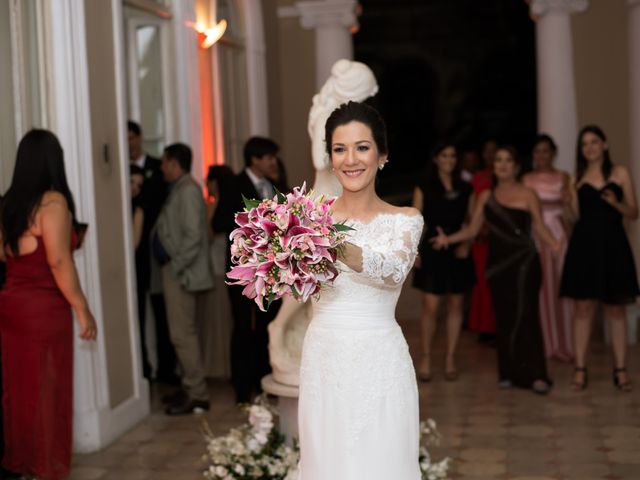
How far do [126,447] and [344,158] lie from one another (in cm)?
340

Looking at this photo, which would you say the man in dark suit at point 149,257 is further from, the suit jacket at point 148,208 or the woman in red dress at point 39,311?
the woman in red dress at point 39,311

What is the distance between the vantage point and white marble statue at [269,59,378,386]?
205 inches

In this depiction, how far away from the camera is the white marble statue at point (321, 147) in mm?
5203

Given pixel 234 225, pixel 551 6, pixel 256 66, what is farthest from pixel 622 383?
pixel 256 66

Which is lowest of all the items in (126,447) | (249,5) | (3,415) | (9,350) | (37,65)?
(126,447)

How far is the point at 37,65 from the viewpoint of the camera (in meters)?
6.25

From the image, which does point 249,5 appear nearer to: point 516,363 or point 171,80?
point 171,80

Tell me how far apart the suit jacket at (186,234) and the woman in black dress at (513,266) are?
1752mm

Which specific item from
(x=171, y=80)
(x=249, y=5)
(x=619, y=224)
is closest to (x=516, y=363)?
(x=619, y=224)

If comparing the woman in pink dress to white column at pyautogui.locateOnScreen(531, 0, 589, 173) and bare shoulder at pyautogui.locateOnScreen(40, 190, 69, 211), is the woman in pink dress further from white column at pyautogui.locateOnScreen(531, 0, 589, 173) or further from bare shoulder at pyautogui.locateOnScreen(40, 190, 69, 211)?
bare shoulder at pyautogui.locateOnScreen(40, 190, 69, 211)

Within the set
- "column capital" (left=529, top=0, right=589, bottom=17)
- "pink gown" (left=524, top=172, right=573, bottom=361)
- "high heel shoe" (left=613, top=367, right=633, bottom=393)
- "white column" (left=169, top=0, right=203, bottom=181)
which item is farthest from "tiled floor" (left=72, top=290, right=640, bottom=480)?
"column capital" (left=529, top=0, right=589, bottom=17)

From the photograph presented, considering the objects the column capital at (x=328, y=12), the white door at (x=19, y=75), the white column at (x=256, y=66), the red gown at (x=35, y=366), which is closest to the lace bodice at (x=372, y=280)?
the red gown at (x=35, y=366)

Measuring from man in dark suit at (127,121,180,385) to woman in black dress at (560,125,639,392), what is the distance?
2.88 m

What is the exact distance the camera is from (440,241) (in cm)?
794
